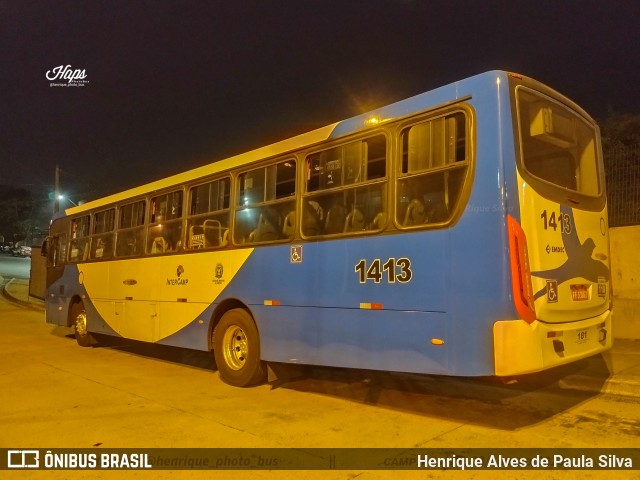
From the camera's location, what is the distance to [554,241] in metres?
4.85

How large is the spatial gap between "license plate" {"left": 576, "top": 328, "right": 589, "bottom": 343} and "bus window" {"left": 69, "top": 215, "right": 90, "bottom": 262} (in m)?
9.72

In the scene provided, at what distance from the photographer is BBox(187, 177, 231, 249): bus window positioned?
760 cm

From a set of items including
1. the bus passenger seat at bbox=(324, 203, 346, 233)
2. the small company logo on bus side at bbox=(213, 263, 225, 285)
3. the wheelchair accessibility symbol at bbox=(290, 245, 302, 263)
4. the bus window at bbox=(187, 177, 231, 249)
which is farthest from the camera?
the bus window at bbox=(187, 177, 231, 249)

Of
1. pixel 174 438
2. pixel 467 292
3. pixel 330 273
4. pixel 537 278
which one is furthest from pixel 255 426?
pixel 537 278

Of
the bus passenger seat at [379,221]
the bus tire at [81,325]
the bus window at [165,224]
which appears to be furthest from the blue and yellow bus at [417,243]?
the bus tire at [81,325]

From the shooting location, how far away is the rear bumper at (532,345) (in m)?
4.40

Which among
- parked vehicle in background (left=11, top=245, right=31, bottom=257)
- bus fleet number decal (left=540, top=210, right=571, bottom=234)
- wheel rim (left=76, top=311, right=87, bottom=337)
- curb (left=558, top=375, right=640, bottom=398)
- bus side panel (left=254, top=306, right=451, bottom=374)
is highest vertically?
parked vehicle in background (left=11, top=245, right=31, bottom=257)

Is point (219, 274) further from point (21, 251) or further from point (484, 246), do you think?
point (21, 251)

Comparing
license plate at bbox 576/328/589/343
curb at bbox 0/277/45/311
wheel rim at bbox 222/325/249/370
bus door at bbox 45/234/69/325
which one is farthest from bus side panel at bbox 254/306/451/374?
curb at bbox 0/277/45/311

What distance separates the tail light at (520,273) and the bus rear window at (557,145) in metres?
0.65

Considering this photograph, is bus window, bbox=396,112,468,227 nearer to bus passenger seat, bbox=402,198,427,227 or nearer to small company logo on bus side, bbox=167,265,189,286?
bus passenger seat, bbox=402,198,427,227

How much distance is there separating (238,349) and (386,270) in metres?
2.95
